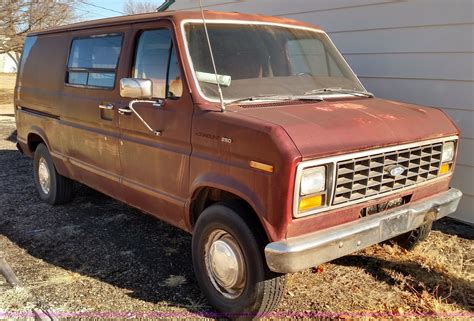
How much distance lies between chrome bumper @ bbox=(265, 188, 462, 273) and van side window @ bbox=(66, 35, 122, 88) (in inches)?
98.5

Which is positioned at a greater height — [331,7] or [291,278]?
[331,7]

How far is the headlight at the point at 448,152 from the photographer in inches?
157

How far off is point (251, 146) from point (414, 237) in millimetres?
2219

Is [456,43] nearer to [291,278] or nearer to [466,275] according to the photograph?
[466,275]

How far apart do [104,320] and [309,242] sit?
1.62 metres

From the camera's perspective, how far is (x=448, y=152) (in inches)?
159

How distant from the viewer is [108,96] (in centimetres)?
463

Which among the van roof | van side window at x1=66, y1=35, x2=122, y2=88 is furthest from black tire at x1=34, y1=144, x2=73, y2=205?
the van roof

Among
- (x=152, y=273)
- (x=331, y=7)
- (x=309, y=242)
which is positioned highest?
(x=331, y=7)

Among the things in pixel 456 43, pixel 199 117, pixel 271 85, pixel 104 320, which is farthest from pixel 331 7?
pixel 104 320

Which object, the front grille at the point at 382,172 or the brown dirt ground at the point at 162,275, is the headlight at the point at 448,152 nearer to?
the front grille at the point at 382,172

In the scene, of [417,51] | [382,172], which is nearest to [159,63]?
[382,172]

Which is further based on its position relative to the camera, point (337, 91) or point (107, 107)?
point (107, 107)

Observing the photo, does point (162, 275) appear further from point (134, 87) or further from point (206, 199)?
point (134, 87)
